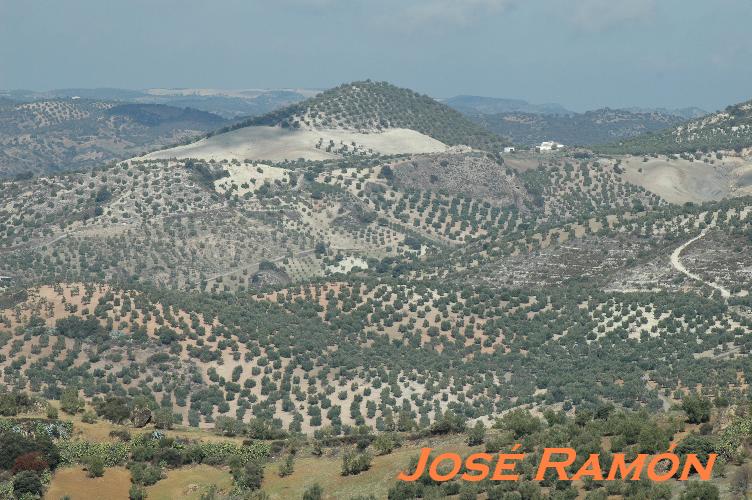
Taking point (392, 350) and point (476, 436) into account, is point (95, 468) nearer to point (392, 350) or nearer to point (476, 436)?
point (476, 436)

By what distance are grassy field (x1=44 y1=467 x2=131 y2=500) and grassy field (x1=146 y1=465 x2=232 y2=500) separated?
154cm

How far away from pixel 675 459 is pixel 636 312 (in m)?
61.8

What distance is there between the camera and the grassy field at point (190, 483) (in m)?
50.8

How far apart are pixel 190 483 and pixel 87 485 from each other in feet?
16.6

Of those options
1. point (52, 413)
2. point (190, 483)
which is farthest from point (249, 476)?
point (52, 413)

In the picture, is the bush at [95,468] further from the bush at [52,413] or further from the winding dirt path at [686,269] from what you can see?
the winding dirt path at [686,269]

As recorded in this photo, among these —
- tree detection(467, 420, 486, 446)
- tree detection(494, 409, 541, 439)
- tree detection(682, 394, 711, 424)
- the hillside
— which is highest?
tree detection(682, 394, 711, 424)

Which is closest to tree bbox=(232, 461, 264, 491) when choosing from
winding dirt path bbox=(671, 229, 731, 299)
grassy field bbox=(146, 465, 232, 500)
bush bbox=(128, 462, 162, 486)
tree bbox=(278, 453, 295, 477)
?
grassy field bbox=(146, 465, 232, 500)

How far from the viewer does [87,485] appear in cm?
5072

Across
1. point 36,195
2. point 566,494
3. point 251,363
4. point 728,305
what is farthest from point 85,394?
point 36,195

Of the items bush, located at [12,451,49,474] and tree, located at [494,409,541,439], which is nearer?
bush, located at [12,451,49,474]

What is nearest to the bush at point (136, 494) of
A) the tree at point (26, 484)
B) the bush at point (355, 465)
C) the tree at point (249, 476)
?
the tree at point (26, 484)

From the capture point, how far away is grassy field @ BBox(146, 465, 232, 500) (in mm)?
50781

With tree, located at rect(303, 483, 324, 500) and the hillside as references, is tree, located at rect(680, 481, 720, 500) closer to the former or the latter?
the hillside
